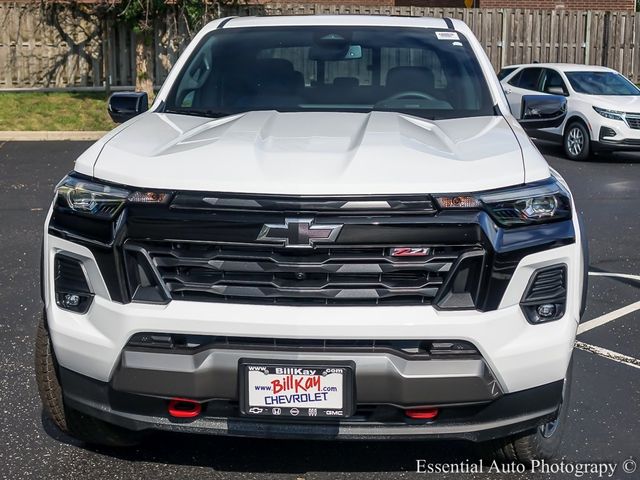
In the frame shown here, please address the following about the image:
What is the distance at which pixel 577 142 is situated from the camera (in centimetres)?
1594

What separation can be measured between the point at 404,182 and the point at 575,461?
5.27 feet

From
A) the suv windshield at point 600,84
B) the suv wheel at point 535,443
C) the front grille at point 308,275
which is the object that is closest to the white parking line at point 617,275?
the suv wheel at point 535,443

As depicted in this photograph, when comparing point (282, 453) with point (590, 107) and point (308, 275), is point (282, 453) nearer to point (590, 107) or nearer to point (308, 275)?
point (308, 275)

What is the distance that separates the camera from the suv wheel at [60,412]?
13.7 ft

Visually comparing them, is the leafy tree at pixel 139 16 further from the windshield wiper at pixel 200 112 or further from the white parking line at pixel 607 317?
the windshield wiper at pixel 200 112

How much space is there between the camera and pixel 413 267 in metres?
3.63

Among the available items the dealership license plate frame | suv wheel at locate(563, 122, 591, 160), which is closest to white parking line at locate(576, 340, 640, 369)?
the dealership license plate frame

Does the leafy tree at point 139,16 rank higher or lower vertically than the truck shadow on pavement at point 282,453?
higher

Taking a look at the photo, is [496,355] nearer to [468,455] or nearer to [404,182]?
[404,182]

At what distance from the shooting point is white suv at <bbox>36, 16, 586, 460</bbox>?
359 cm

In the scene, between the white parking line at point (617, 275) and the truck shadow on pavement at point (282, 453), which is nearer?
the truck shadow on pavement at point (282, 453)

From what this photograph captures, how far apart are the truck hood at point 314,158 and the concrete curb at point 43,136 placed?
1314cm

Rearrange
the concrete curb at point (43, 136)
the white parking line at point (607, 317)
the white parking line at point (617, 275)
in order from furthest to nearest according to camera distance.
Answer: the concrete curb at point (43, 136) → the white parking line at point (617, 275) → the white parking line at point (607, 317)

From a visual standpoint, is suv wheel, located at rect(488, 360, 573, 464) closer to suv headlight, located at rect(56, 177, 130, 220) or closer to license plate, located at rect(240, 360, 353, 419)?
license plate, located at rect(240, 360, 353, 419)
